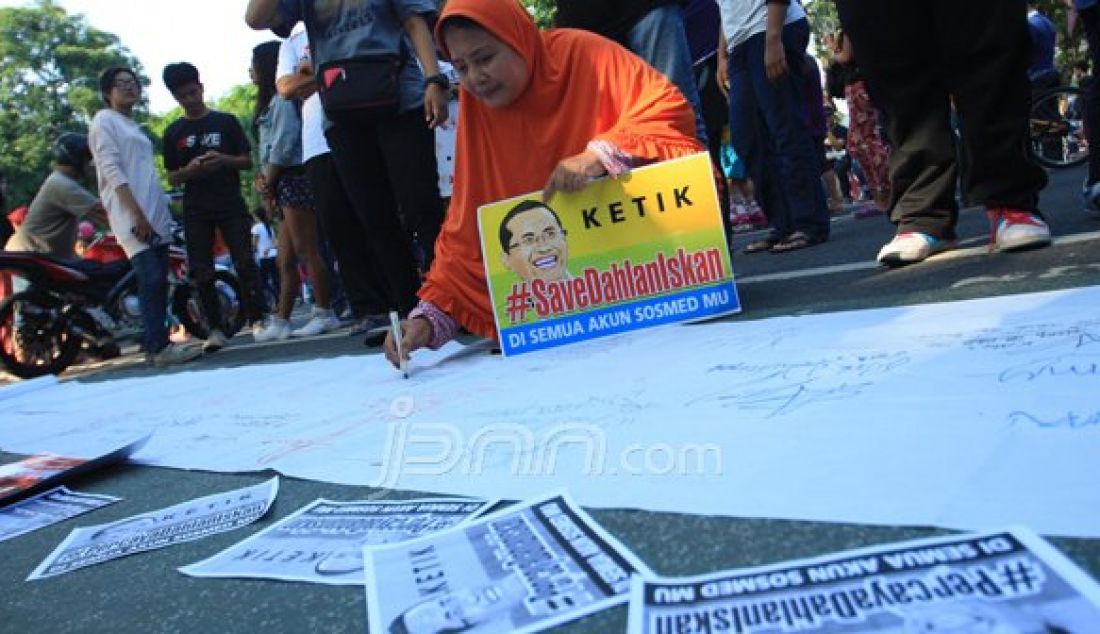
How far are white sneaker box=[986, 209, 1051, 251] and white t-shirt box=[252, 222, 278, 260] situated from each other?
10292mm

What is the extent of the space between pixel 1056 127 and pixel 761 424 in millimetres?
5390

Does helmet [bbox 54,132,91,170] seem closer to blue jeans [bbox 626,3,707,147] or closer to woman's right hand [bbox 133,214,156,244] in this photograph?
woman's right hand [bbox 133,214,156,244]

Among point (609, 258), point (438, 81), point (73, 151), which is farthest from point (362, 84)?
point (73, 151)

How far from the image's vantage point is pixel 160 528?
3.31 feet

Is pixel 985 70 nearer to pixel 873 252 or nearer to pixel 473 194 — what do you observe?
pixel 873 252

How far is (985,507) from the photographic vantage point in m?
0.59

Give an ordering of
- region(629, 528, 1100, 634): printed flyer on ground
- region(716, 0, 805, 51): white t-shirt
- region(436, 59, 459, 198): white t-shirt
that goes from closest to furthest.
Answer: region(629, 528, 1100, 634): printed flyer on ground < region(716, 0, 805, 51): white t-shirt < region(436, 59, 459, 198): white t-shirt

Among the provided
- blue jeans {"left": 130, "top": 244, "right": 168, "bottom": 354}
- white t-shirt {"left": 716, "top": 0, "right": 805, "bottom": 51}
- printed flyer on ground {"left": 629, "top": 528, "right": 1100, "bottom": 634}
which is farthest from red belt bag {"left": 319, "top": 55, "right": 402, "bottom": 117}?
printed flyer on ground {"left": 629, "top": 528, "right": 1100, "bottom": 634}

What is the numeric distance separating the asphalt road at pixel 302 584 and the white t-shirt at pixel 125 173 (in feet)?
8.62

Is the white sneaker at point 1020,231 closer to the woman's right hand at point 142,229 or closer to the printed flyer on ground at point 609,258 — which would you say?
the printed flyer on ground at point 609,258

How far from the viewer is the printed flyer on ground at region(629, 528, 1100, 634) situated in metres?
0.45

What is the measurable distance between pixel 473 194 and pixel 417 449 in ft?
3.33

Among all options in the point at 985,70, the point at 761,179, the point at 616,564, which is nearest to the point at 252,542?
the point at 616,564

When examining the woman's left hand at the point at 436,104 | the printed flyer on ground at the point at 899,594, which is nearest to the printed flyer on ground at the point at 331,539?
the printed flyer on ground at the point at 899,594
